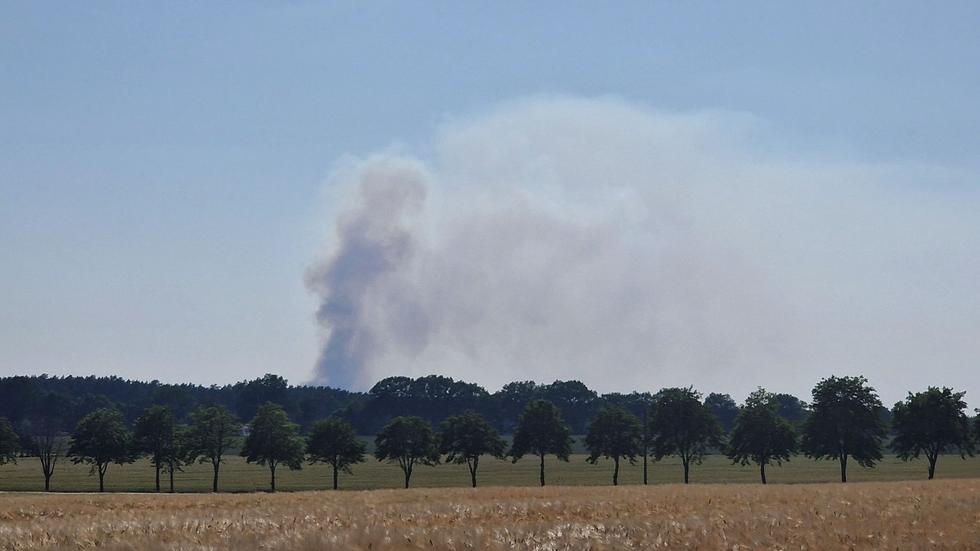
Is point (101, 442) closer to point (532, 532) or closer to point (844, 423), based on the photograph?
point (844, 423)

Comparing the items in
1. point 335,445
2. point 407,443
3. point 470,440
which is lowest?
point 335,445

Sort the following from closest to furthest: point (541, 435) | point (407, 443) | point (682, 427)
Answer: point (682, 427)
point (541, 435)
point (407, 443)

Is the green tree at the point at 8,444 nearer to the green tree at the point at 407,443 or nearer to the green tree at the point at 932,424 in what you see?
the green tree at the point at 407,443

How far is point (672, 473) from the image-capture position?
414 feet

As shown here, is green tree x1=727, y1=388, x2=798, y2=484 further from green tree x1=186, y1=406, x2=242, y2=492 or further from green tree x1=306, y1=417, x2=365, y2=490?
green tree x1=186, y1=406, x2=242, y2=492

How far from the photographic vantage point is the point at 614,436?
103 m

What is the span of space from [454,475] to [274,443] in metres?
34.1

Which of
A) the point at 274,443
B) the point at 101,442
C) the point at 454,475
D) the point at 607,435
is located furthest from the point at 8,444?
the point at 607,435

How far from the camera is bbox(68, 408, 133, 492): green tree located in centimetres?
10500

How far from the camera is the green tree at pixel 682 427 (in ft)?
325

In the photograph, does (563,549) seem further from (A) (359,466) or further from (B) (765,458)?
(A) (359,466)

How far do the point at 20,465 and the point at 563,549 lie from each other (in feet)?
525

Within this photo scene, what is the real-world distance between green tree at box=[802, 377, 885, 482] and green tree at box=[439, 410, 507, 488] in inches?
1227

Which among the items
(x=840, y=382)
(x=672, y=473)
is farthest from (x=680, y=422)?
(x=672, y=473)
